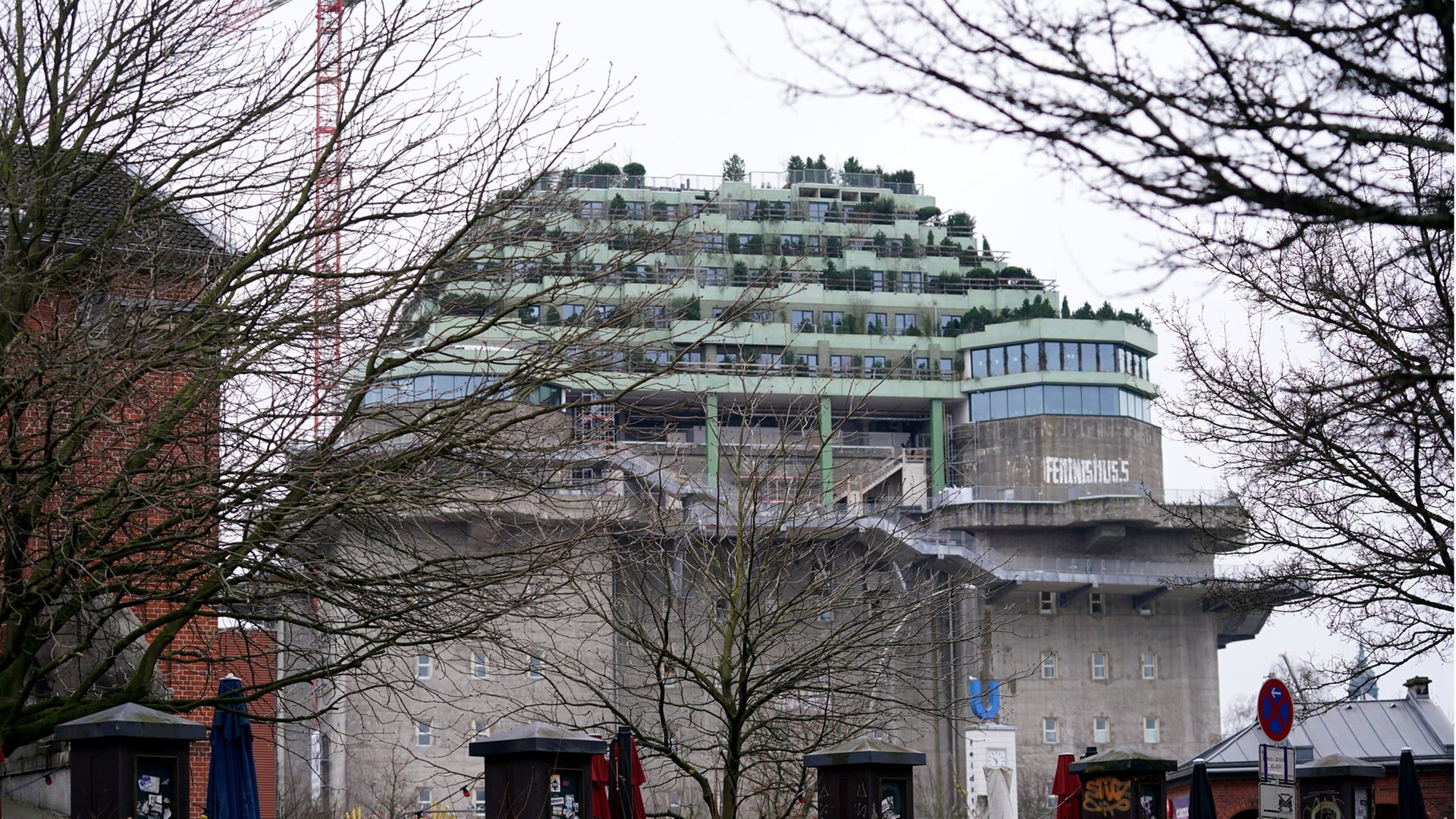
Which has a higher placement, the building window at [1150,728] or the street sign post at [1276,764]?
the street sign post at [1276,764]

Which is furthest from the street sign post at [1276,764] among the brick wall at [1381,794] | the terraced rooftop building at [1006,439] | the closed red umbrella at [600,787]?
the terraced rooftop building at [1006,439]

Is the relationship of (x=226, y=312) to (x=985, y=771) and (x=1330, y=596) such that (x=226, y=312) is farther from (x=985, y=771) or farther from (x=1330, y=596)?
(x=985, y=771)

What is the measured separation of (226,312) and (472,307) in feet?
7.72

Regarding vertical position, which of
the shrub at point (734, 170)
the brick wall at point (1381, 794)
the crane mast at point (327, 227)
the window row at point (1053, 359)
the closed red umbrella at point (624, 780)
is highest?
the shrub at point (734, 170)

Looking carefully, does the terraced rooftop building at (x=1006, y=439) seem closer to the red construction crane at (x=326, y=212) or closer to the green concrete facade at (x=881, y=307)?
the green concrete facade at (x=881, y=307)

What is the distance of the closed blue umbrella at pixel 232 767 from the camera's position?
12828 mm

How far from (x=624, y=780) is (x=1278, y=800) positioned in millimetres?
5420

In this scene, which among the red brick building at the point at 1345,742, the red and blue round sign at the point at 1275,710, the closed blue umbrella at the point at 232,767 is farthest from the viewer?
the red brick building at the point at 1345,742

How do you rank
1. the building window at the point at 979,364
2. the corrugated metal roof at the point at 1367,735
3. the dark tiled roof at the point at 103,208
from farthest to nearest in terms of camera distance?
the building window at the point at 979,364 < the corrugated metal roof at the point at 1367,735 < the dark tiled roof at the point at 103,208

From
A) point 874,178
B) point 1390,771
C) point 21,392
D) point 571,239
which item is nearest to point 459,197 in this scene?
point 571,239

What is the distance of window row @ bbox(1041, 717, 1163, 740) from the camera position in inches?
3364

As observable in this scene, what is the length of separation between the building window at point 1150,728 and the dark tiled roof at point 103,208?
7816cm

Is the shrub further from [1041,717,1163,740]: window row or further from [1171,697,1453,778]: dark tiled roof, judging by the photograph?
[1171,697,1453,778]: dark tiled roof

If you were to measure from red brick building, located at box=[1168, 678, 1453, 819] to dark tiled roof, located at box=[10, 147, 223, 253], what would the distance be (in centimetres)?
2888
